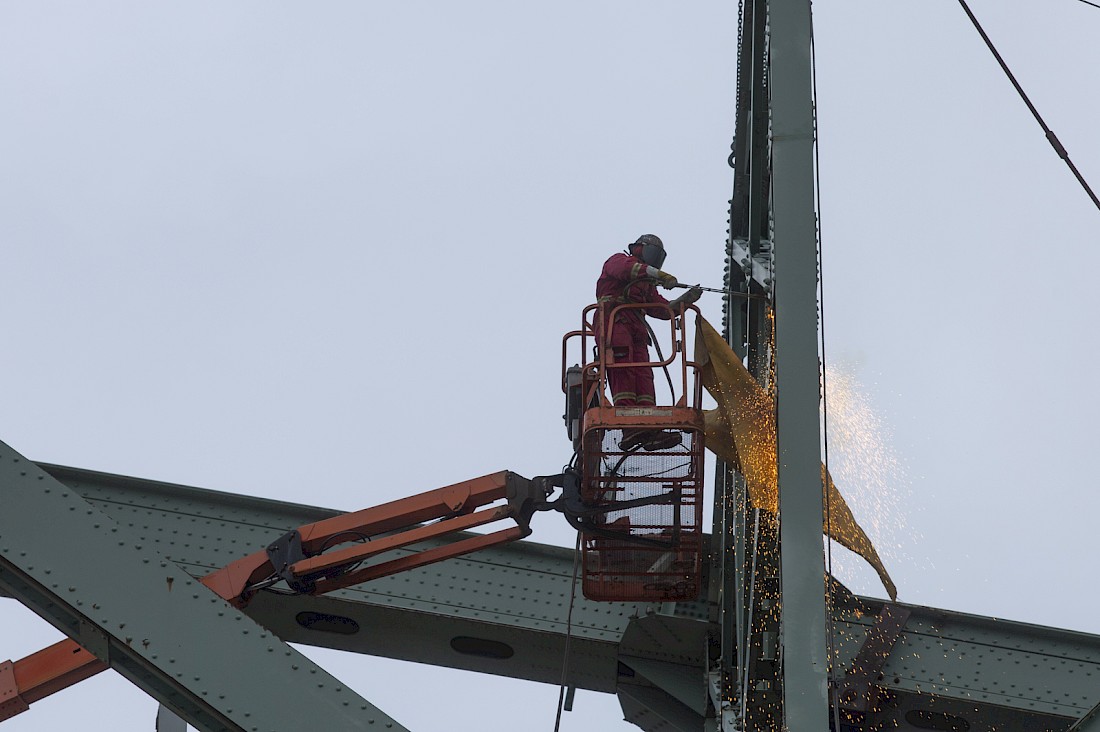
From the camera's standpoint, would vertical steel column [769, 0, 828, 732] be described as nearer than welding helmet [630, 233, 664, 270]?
Yes

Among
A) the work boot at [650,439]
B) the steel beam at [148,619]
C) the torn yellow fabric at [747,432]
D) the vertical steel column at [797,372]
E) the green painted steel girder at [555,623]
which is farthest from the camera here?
the green painted steel girder at [555,623]

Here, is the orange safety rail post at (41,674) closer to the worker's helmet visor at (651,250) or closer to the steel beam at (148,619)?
the steel beam at (148,619)

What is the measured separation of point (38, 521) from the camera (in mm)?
9016

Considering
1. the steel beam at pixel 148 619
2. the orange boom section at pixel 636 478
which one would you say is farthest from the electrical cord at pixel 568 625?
the steel beam at pixel 148 619

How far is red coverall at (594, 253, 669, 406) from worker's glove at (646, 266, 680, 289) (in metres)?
0.05

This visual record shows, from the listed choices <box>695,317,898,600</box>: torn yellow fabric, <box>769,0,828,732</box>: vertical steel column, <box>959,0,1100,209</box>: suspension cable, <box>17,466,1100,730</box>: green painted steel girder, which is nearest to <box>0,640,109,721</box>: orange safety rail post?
<box>17,466,1100,730</box>: green painted steel girder

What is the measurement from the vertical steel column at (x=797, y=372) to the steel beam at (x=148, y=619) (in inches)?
93.2

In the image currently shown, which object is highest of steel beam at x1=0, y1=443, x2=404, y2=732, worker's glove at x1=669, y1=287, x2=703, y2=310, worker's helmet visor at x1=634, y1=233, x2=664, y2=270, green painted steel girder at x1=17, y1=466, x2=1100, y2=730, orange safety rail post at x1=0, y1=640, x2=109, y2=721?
worker's helmet visor at x1=634, y1=233, x2=664, y2=270

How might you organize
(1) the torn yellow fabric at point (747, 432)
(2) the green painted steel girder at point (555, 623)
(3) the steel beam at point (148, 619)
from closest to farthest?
(3) the steel beam at point (148, 619) < (1) the torn yellow fabric at point (747, 432) < (2) the green painted steel girder at point (555, 623)

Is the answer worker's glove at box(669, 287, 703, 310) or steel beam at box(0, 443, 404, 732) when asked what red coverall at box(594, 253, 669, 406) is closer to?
worker's glove at box(669, 287, 703, 310)

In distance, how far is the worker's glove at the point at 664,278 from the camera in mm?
11211

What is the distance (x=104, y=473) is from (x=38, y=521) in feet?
11.9

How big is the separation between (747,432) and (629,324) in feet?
4.39

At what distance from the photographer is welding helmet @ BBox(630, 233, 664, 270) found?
11594 mm
